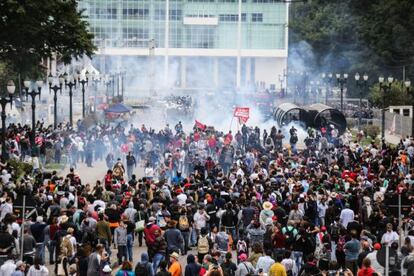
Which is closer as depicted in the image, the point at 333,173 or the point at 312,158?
the point at 333,173

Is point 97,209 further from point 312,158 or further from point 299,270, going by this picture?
point 312,158

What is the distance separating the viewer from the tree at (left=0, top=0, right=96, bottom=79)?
49.7 meters

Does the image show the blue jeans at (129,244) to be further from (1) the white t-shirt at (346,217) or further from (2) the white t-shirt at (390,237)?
(2) the white t-shirt at (390,237)

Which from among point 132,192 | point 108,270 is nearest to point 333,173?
point 132,192

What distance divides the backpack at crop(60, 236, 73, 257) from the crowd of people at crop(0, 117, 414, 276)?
22 mm

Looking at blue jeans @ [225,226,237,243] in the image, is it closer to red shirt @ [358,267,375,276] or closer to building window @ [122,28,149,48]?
red shirt @ [358,267,375,276]

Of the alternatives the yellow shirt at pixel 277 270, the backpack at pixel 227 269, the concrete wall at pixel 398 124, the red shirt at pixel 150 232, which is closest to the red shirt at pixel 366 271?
the yellow shirt at pixel 277 270

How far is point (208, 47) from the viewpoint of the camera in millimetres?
158875

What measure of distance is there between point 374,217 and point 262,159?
1519 centimetres

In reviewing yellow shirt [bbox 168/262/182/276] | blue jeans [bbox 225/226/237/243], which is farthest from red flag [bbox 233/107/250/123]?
yellow shirt [bbox 168/262/182/276]

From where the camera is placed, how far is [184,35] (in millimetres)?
158500

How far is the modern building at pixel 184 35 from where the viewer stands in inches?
6107

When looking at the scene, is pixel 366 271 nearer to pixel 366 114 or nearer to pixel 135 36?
pixel 366 114

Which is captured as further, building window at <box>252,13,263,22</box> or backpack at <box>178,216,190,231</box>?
building window at <box>252,13,263,22</box>
